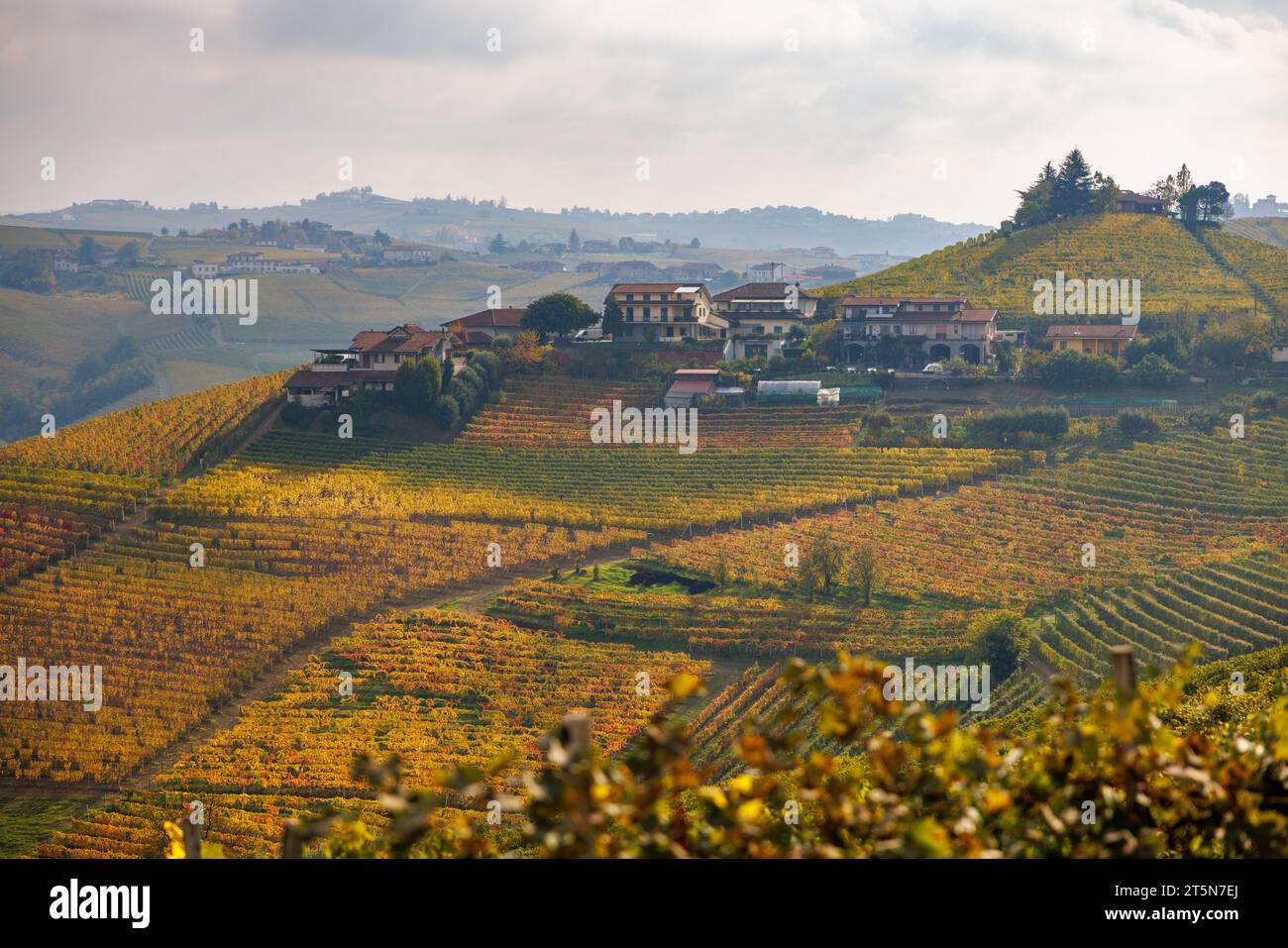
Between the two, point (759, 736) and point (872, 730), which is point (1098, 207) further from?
point (759, 736)

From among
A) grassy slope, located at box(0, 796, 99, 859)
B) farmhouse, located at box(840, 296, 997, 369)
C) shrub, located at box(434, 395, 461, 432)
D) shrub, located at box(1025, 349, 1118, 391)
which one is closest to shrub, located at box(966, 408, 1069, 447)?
shrub, located at box(1025, 349, 1118, 391)

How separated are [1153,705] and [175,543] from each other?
45313 millimetres

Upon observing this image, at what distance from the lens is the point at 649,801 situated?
838 cm

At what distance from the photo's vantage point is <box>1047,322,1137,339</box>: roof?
71438 mm

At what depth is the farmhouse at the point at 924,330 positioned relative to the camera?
72.5m

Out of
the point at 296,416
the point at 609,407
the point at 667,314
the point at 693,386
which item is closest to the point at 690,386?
the point at 693,386

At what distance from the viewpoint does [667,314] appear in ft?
248

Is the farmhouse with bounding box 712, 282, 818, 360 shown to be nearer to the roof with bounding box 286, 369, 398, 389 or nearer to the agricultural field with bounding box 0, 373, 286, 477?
the roof with bounding box 286, 369, 398, 389

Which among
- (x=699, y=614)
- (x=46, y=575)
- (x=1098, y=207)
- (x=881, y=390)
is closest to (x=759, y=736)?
(x=699, y=614)

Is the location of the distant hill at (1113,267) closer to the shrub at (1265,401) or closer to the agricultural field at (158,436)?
the shrub at (1265,401)

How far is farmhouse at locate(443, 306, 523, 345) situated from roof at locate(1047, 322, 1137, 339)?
27.9 meters

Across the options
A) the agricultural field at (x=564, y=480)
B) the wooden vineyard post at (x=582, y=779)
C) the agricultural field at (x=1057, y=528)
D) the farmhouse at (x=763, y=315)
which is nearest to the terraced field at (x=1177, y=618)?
the agricultural field at (x=1057, y=528)

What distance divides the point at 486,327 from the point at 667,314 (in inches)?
395

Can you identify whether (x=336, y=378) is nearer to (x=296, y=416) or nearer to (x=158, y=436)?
(x=296, y=416)
